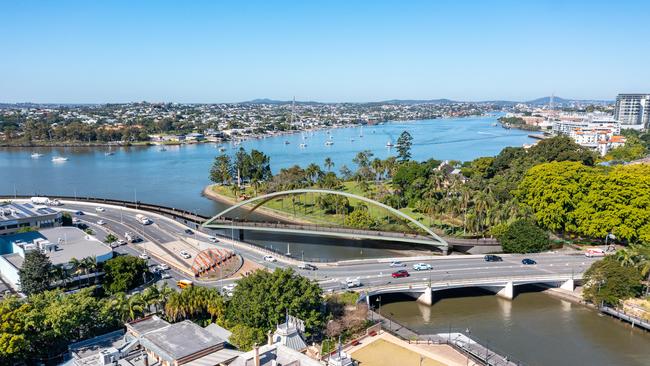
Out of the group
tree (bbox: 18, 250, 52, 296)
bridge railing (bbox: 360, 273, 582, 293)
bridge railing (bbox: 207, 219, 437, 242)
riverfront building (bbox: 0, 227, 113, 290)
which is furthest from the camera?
bridge railing (bbox: 207, 219, 437, 242)

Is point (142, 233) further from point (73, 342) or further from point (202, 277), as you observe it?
point (73, 342)

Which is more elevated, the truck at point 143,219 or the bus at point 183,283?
the truck at point 143,219

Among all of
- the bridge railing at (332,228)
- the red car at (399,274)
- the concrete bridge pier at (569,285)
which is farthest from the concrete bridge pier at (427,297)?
the concrete bridge pier at (569,285)

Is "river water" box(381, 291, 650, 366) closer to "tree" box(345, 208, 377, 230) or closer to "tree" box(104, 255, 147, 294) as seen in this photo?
"tree" box(345, 208, 377, 230)

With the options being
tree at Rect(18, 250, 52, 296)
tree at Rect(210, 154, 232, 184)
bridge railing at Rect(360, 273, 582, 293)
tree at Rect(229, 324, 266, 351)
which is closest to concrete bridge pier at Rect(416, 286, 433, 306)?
bridge railing at Rect(360, 273, 582, 293)

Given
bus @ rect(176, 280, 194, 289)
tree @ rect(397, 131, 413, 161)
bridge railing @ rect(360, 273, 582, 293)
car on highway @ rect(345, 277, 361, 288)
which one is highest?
tree @ rect(397, 131, 413, 161)

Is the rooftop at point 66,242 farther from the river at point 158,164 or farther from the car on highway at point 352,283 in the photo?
the river at point 158,164
